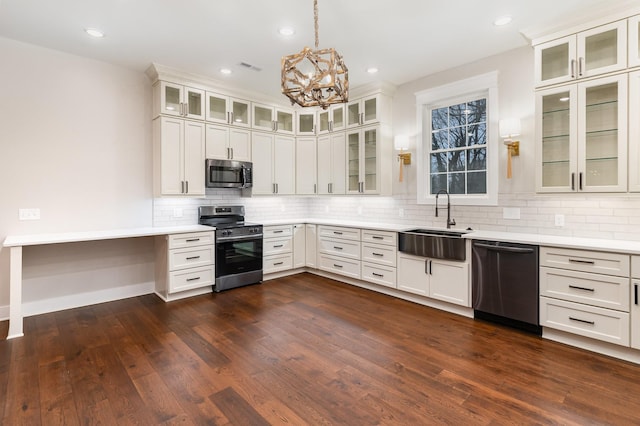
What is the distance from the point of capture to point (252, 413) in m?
1.97

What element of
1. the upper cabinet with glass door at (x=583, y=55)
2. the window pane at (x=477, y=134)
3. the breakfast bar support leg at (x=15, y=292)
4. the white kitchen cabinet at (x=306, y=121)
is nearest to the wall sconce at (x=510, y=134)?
the window pane at (x=477, y=134)

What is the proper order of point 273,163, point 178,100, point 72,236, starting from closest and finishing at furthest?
point 72,236 < point 178,100 < point 273,163

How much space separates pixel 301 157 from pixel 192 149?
1809 millimetres

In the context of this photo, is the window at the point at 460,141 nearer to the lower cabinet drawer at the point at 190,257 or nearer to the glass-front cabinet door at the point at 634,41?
the glass-front cabinet door at the point at 634,41

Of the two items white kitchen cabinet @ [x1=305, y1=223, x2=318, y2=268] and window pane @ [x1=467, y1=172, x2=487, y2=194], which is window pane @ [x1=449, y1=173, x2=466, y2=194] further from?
white kitchen cabinet @ [x1=305, y1=223, x2=318, y2=268]

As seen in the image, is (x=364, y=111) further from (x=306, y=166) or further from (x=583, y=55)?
(x=583, y=55)

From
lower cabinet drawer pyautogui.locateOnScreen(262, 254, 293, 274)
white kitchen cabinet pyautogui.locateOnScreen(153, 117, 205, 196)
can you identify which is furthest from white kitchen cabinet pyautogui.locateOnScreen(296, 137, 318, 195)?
white kitchen cabinet pyautogui.locateOnScreen(153, 117, 205, 196)

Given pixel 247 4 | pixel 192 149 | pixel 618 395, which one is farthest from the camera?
pixel 192 149

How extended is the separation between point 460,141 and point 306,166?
2.43 m

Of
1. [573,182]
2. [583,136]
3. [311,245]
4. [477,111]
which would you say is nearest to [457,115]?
[477,111]

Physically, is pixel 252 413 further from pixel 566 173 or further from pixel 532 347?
pixel 566 173

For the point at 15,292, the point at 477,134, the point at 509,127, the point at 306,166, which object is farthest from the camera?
the point at 306,166

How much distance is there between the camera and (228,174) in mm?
4699

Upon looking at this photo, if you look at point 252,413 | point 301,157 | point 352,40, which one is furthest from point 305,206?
point 252,413
